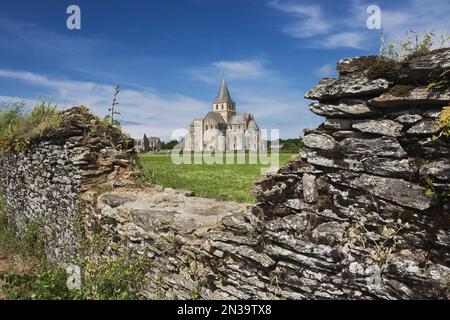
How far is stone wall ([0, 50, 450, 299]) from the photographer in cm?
381

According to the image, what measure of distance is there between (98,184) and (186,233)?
386 cm

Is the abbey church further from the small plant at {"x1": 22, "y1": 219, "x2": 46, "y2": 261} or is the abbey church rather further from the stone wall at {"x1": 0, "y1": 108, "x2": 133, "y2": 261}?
the stone wall at {"x1": 0, "y1": 108, "x2": 133, "y2": 261}

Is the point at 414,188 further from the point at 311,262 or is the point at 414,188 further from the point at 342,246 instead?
the point at 311,262

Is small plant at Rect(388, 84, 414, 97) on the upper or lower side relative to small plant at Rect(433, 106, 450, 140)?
upper

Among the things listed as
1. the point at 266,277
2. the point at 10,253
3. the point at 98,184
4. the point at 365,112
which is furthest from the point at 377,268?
the point at 10,253

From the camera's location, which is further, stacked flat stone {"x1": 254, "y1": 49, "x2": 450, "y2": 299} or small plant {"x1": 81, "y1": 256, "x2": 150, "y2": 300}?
small plant {"x1": 81, "y1": 256, "x2": 150, "y2": 300}

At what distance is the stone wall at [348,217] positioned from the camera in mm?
3811

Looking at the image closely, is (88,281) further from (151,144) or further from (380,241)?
(151,144)

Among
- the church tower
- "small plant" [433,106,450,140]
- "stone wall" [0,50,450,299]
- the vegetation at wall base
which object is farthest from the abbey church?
"small plant" [433,106,450,140]

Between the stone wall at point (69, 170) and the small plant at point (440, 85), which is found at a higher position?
the small plant at point (440, 85)

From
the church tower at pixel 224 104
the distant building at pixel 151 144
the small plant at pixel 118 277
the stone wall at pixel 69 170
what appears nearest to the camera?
the small plant at pixel 118 277

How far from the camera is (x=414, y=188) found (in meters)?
3.89

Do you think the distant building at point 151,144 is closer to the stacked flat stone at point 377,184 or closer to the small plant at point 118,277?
the small plant at point 118,277

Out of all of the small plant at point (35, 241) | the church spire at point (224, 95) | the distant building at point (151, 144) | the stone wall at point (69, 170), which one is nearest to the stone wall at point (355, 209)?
the stone wall at point (69, 170)
